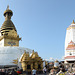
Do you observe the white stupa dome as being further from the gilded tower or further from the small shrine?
the gilded tower

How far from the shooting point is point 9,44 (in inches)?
1105

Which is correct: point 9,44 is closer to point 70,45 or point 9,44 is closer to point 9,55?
point 9,55

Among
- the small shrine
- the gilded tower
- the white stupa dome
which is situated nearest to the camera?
the small shrine

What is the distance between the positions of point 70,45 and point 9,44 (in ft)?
43.8

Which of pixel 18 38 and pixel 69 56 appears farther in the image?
pixel 18 38

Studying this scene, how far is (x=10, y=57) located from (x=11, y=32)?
34.8 ft

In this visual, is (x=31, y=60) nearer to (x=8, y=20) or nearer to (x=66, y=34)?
(x=66, y=34)

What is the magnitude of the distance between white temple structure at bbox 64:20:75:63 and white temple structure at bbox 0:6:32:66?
8.05m

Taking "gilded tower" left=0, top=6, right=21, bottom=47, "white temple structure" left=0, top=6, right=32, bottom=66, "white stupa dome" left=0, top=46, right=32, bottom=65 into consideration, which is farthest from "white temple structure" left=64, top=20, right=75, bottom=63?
"gilded tower" left=0, top=6, right=21, bottom=47

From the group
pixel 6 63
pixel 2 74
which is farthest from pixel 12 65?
pixel 2 74

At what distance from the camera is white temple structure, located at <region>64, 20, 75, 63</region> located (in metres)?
25.2

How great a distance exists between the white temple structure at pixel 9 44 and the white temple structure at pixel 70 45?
26.4 feet

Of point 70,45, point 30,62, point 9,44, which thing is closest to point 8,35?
point 9,44

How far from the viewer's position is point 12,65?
18.9m
